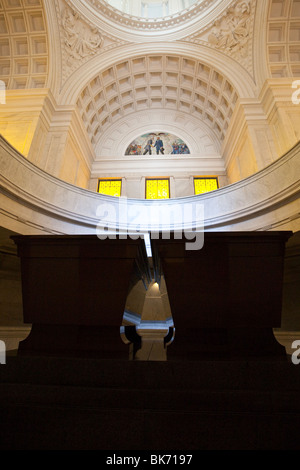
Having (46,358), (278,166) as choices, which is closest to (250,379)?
(46,358)

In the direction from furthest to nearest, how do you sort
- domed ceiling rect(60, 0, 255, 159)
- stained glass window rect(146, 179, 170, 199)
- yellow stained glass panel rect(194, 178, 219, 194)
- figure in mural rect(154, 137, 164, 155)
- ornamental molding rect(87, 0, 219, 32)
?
figure in mural rect(154, 137, 164, 155) → yellow stained glass panel rect(194, 178, 219, 194) → stained glass window rect(146, 179, 170, 199) → ornamental molding rect(87, 0, 219, 32) → domed ceiling rect(60, 0, 255, 159)

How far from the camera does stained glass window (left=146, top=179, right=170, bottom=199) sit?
1322 cm

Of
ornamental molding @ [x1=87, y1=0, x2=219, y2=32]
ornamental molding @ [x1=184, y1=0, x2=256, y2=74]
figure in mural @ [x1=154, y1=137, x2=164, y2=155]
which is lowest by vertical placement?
figure in mural @ [x1=154, y1=137, x2=164, y2=155]

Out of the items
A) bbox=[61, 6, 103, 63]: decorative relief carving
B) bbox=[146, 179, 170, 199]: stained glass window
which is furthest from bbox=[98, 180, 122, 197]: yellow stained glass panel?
bbox=[61, 6, 103, 63]: decorative relief carving

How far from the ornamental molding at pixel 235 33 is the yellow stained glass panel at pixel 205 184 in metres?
5.73

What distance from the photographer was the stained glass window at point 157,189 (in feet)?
43.4

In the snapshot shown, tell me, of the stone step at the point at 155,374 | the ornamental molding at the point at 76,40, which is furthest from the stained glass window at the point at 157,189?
the stone step at the point at 155,374

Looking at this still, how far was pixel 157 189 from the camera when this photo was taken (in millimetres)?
13398

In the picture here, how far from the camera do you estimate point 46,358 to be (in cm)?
166

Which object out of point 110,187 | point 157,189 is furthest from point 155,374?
point 110,187

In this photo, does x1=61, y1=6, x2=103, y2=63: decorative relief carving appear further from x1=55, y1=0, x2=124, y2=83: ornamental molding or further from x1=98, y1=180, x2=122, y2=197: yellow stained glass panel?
x1=98, y1=180, x2=122, y2=197: yellow stained glass panel

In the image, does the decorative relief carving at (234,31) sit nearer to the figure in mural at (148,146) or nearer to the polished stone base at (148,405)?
the figure in mural at (148,146)

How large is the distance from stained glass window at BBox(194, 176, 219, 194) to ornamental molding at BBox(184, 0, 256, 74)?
5664 mm

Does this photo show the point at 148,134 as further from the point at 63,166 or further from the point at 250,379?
the point at 250,379
